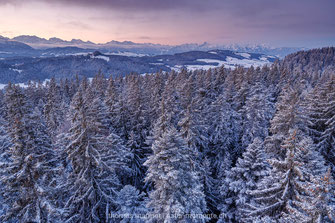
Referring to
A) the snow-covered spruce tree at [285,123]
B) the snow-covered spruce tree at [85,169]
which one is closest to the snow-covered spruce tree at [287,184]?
the snow-covered spruce tree at [285,123]

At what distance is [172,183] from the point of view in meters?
11.4

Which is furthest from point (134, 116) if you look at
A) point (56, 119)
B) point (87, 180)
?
point (56, 119)

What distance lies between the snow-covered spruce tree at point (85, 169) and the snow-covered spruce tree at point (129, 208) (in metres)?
0.83

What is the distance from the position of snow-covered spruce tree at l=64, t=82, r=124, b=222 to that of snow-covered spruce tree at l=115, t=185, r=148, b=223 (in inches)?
32.7

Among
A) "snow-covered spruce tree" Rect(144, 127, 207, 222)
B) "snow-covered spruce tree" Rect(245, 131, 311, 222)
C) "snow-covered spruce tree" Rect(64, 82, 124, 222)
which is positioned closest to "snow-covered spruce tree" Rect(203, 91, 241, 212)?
"snow-covered spruce tree" Rect(245, 131, 311, 222)

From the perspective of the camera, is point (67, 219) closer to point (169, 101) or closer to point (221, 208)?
point (221, 208)

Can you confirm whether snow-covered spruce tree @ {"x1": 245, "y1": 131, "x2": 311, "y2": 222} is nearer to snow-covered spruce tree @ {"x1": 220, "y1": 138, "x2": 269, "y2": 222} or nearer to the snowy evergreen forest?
the snowy evergreen forest

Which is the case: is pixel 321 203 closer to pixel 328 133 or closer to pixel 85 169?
pixel 85 169

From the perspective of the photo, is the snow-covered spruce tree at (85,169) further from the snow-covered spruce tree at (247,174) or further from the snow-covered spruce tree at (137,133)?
the snow-covered spruce tree at (247,174)

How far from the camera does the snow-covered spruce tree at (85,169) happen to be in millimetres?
13617

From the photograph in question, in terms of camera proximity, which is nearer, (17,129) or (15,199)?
(17,129)

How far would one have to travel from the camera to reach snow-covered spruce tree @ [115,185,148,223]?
46.4ft

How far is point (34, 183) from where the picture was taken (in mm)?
10875

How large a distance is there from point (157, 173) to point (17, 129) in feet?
27.6
